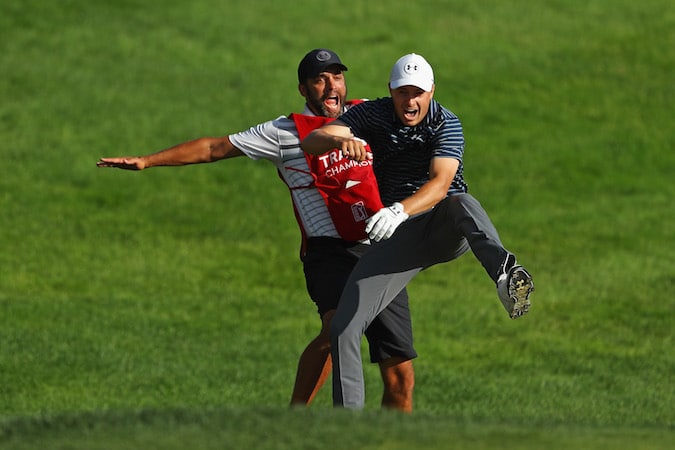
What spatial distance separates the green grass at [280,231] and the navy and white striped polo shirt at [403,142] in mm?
1521

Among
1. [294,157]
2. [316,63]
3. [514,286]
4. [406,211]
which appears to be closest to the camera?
[514,286]

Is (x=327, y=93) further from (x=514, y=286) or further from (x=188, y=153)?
(x=514, y=286)

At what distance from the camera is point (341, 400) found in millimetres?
8547

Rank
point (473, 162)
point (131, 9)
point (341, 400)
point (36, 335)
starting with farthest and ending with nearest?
point (131, 9)
point (473, 162)
point (36, 335)
point (341, 400)

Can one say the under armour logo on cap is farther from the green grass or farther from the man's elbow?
the green grass

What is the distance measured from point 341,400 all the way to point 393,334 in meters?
1.02

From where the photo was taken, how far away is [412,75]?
8.61m

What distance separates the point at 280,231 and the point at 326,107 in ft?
33.5

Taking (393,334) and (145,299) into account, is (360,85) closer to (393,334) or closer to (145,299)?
(145,299)

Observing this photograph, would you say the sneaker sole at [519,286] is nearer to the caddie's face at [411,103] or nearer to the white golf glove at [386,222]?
the white golf glove at [386,222]

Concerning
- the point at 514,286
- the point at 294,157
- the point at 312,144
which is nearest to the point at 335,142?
the point at 312,144

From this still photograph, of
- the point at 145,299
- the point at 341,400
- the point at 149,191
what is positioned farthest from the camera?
the point at 149,191

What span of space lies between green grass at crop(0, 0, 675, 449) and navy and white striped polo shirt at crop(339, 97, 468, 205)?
152 cm

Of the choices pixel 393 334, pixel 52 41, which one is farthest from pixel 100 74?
pixel 393 334
